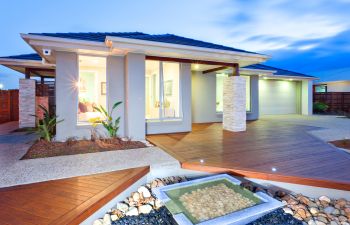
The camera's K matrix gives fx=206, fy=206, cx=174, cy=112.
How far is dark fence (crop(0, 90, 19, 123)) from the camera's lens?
11.8 meters

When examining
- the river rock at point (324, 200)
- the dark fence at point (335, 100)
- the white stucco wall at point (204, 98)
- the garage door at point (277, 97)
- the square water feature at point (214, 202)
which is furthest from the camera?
the dark fence at point (335, 100)

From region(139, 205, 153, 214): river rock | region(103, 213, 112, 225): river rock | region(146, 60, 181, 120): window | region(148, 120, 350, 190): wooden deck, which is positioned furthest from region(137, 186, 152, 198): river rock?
region(146, 60, 181, 120): window

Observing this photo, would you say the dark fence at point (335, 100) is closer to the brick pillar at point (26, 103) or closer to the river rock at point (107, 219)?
the river rock at point (107, 219)

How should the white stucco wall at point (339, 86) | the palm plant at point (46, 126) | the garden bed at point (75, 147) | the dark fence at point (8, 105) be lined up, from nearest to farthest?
the garden bed at point (75, 147) < the palm plant at point (46, 126) < the dark fence at point (8, 105) < the white stucco wall at point (339, 86)

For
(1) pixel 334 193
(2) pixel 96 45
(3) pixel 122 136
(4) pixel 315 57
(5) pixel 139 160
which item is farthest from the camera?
(4) pixel 315 57

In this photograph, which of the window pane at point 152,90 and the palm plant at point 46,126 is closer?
the palm plant at point 46,126

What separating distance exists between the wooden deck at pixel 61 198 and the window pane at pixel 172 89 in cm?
455

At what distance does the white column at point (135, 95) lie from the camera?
22.0 ft

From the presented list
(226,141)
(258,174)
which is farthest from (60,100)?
(258,174)

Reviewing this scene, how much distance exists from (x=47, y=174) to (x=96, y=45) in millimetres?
4194

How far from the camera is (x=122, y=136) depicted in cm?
743

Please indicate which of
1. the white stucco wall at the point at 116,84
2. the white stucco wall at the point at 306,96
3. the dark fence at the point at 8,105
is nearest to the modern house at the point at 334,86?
the white stucco wall at the point at 306,96

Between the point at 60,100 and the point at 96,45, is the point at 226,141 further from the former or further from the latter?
the point at 60,100

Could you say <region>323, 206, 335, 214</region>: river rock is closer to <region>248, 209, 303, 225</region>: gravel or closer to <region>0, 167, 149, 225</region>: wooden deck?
<region>248, 209, 303, 225</region>: gravel
